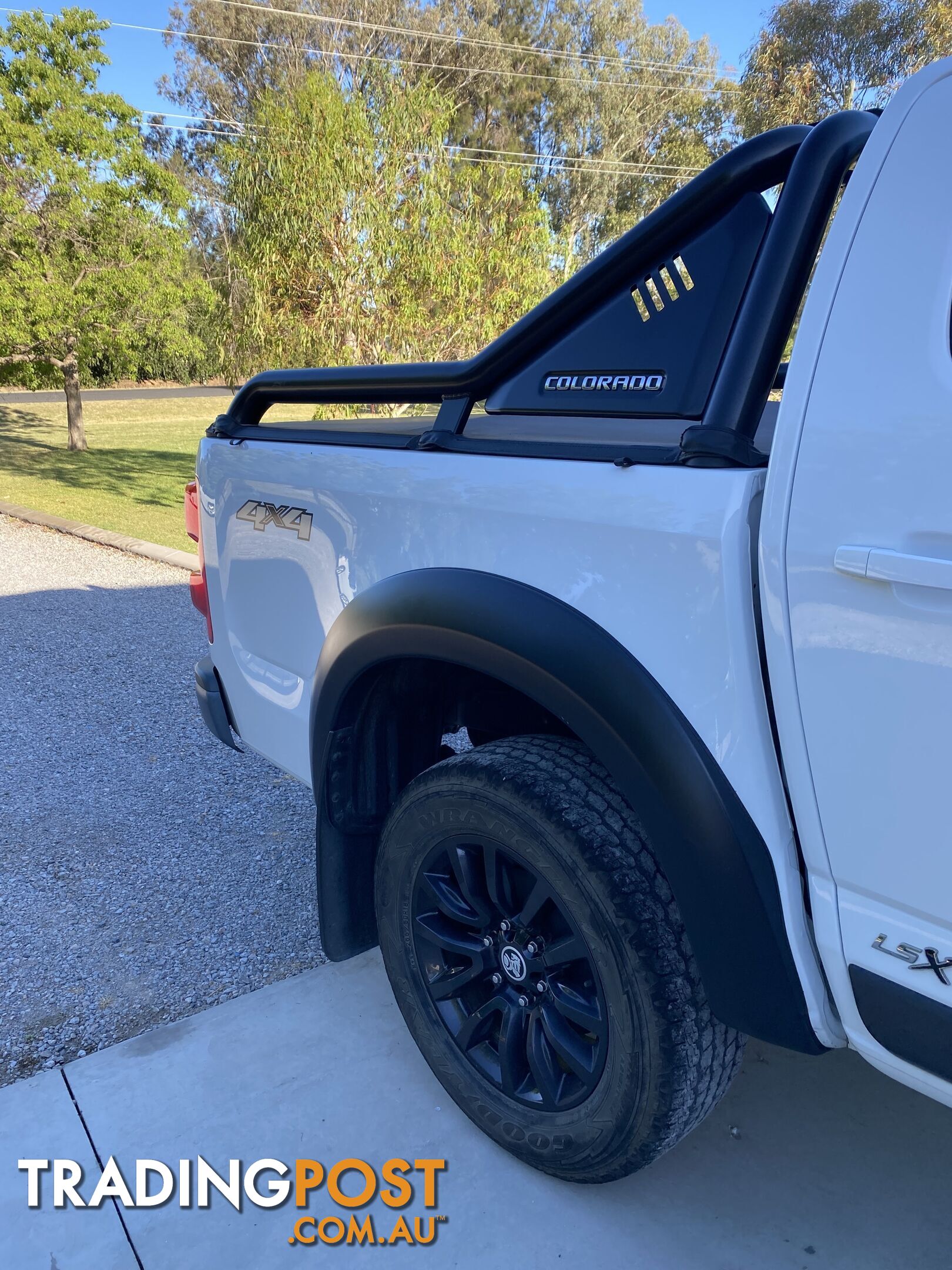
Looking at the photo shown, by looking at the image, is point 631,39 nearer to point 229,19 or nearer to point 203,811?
point 229,19

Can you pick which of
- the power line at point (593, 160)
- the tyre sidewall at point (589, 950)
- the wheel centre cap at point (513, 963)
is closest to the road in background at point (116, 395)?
the power line at point (593, 160)

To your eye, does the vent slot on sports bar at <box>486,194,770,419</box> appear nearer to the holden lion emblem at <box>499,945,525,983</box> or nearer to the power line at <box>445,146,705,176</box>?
the holden lion emblem at <box>499,945,525,983</box>

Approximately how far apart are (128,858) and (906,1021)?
2757 mm

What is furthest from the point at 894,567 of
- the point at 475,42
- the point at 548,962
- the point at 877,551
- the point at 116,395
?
the point at 116,395

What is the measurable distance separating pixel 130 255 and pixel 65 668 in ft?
38.8

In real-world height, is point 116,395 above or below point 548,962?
below

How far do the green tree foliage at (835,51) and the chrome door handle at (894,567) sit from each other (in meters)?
25.6

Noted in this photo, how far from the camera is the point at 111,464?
16875 mm

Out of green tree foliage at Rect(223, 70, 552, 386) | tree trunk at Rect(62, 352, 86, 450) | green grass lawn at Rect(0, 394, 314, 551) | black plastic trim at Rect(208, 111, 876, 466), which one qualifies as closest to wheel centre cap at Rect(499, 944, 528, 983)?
black plastic trim at Rect(208, 111, 876, 466)

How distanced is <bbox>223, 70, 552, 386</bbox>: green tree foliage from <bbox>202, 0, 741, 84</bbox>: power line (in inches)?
759

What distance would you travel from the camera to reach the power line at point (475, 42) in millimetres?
28438

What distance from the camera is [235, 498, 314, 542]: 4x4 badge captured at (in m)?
2.35

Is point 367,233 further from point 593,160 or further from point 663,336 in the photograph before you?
point 593,160

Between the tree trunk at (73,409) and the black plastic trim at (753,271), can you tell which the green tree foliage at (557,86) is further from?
the black plastic trim at (753,271)
